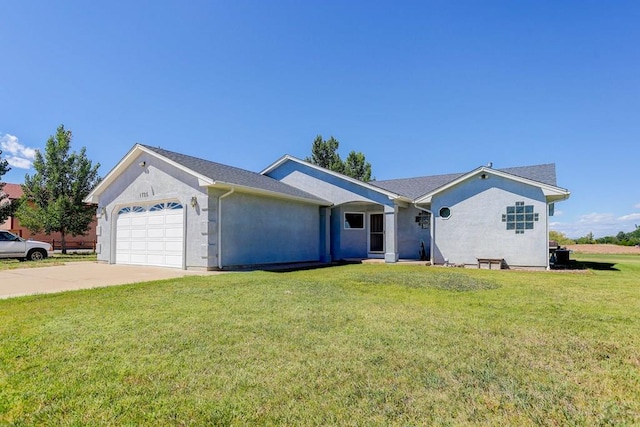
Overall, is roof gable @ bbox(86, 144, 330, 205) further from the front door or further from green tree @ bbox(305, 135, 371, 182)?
green tree @ bbox(305, 135, 371, 182)

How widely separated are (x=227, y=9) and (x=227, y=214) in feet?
24.5

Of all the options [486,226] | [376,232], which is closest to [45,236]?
[376,232]

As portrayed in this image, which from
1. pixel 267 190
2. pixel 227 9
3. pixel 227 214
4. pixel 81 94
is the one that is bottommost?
pixel 227 214

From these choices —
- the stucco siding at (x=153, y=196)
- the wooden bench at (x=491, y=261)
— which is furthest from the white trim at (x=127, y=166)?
the wooden bench at (x=491, y=261)

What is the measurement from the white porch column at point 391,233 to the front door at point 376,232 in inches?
66.8

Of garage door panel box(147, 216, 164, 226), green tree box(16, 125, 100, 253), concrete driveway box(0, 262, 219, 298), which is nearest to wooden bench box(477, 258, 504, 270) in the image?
concrete driveway box(0, 262, 219, 298)

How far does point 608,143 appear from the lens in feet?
62.8

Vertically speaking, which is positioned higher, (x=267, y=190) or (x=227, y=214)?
(x=267, y=190)

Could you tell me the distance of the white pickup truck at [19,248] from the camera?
54.7 feet

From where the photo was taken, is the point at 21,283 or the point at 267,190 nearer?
the point at 21,283

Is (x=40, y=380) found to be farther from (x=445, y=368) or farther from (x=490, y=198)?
(x=490, y=198)

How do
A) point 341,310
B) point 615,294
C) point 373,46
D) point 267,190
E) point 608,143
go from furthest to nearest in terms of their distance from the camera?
1. point 608,143
2. point 373,46
3. point 267,190
4. point 615,294
5. point 341,310

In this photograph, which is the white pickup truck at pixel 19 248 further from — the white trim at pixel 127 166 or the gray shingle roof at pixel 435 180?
the gray shingle roof at pixel 435 180

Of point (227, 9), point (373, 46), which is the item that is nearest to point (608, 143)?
point (373, 46)
